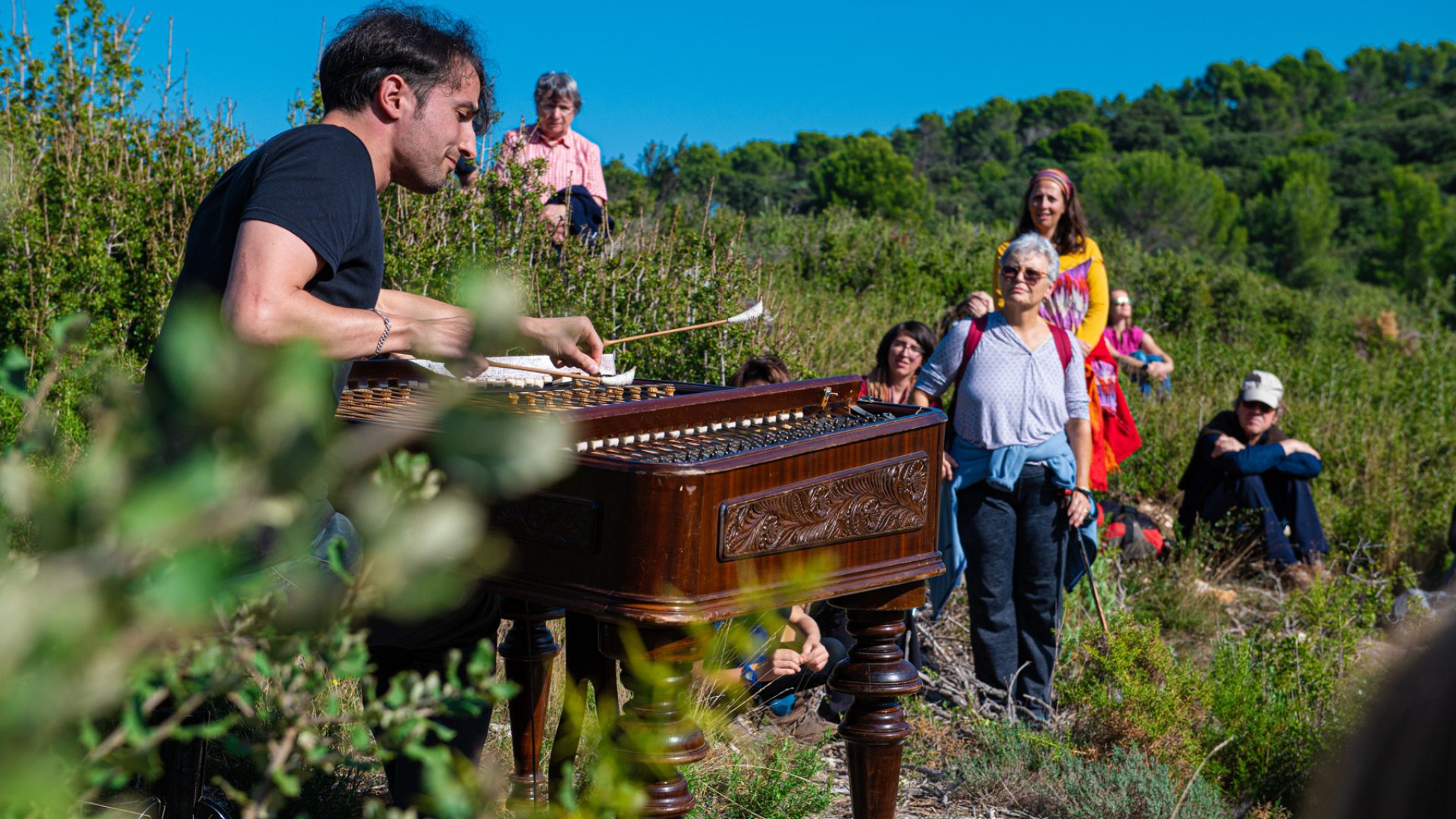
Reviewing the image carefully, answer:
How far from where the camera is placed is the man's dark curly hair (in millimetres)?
2637

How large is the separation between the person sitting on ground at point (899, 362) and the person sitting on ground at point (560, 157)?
6.48 feet

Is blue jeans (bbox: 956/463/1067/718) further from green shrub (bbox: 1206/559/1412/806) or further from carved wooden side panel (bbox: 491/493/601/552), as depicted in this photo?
carved wooden side panel (bbox: 491/493/601/552)

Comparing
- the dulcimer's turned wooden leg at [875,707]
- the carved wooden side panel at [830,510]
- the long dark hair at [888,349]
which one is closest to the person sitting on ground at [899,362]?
the long dark hair at [888,349]

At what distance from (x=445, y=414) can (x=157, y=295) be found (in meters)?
6.16

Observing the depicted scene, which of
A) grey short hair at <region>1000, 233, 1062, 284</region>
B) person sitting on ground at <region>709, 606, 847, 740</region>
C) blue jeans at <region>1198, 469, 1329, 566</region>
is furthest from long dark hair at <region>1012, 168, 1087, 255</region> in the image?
person sitting on ground at <region>709, 606, 847, 740</region>

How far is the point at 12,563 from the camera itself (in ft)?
2.19

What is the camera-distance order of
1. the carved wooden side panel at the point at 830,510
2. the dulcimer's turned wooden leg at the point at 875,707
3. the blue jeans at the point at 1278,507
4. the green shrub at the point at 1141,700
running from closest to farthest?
1. the carved wooden side panel at the point at 830,510
2. the dulcimer's turned wooden leg at the point at 875,707
3. the green shrub at the point at 1141,700
4. the blue jeans at the point at 1278,507

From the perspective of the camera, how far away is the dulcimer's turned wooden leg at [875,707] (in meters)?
2.99

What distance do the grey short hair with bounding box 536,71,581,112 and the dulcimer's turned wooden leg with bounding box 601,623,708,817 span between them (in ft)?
15.9

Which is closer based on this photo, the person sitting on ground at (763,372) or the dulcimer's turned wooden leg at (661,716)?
the dulcimer's turned wooden leg at (661,716)

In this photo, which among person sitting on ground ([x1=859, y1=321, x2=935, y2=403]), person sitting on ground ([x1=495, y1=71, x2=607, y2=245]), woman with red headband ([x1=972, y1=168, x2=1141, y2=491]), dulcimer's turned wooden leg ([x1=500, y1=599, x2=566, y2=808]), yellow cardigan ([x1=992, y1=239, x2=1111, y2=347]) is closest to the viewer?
dulcimer's turned wooden leg ([x1=500, y1=599, x2=566, y2=808])

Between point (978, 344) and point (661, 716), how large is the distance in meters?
2.98

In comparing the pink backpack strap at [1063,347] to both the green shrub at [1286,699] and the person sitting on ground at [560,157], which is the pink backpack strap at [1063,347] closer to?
the green shrub at [1286,699]

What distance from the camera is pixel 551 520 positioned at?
2314 mm
